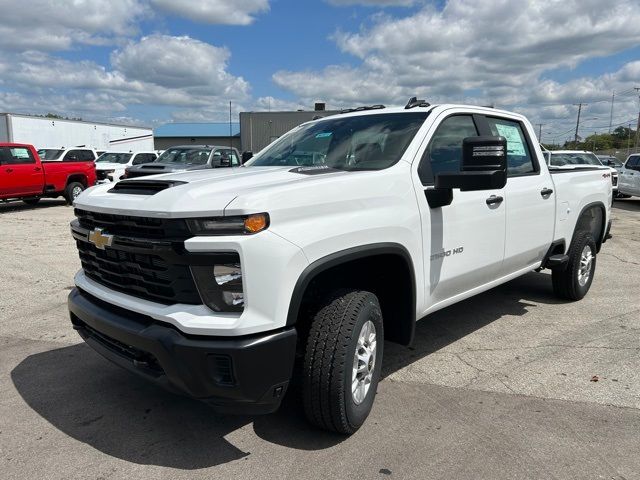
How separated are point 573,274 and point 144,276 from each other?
4598 millimetres

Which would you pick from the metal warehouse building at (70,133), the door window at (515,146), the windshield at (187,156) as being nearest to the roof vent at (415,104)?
the door window at (515,146)

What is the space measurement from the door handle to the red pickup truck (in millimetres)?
13762

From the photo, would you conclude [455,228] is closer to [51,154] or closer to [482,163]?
[482,163]

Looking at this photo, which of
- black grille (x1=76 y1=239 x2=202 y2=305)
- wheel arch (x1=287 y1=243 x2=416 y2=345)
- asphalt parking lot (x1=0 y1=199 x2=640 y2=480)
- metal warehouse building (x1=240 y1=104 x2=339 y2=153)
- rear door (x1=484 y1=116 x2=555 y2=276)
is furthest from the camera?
metal warehouse building (x1=240 y1=104 x2=339 y2=153)

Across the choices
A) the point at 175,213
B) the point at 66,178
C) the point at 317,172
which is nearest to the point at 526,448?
the point at 317,172

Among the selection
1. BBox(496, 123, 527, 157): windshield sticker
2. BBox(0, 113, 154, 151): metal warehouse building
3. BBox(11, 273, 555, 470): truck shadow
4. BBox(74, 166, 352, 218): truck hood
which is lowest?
BBox(11, 273, 555, 470): truck shadow

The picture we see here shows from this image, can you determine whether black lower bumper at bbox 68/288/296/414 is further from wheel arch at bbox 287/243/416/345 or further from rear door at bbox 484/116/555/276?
rear door at bbox 484/116/555/276

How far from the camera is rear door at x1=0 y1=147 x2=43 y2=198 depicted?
13.9m

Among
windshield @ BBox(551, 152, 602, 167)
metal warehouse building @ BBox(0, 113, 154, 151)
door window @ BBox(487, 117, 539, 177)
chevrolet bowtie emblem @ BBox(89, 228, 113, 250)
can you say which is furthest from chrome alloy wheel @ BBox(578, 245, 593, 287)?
metal warehouse building @ BBox(0, 113, 154, 151)

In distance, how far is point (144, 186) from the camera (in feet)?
9.77

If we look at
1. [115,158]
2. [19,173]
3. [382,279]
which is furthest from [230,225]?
[115,158]

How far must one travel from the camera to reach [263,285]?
2.46m

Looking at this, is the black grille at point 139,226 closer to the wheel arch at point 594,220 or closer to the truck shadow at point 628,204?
the wheel arch at point 594,220

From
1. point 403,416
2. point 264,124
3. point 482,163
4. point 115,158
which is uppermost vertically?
point 264,124
